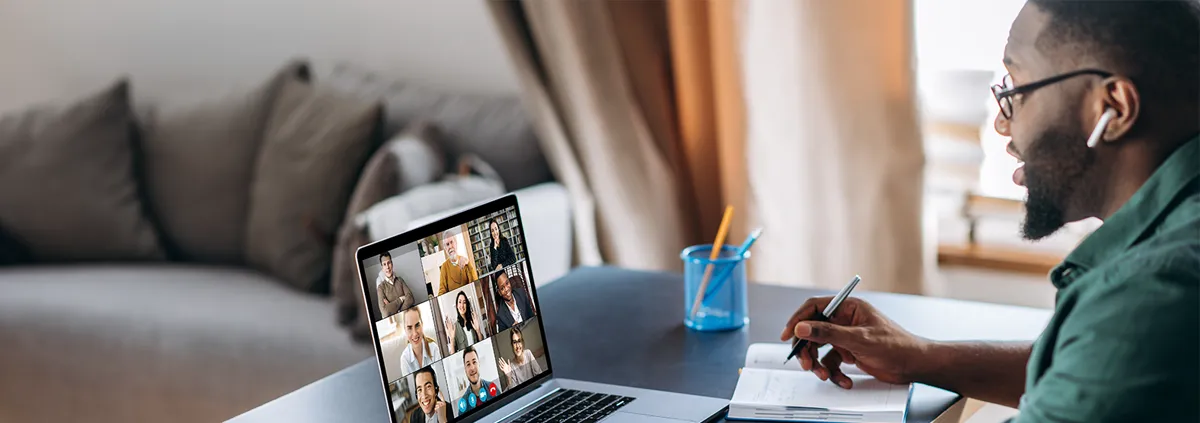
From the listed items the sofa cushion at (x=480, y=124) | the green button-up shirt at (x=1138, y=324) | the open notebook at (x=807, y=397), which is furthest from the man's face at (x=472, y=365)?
the sofa cushion at (x=480, y=124)

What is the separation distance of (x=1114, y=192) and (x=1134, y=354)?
0.74 feet

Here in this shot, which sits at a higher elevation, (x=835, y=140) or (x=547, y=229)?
(x=835, y=140)

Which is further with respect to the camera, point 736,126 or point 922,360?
point 736,126

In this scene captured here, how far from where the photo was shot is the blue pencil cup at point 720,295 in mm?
1562

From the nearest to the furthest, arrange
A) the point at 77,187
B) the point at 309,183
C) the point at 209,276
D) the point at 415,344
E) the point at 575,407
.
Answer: the point at 415,344
the point at 575,407
the point at 309,183
the point at 209,276
the point at 77,187

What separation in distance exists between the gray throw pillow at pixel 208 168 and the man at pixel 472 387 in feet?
6.69

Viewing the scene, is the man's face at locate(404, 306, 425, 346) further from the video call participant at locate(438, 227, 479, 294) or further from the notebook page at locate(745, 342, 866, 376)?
the notebook page at locate(745, 342, 866, 376)

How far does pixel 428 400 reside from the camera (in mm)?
1202

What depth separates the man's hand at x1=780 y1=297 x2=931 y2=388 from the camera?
4.32 feet

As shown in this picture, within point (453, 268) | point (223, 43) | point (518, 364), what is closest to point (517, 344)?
point (518, 364)

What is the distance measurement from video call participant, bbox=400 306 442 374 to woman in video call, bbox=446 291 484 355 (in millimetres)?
27

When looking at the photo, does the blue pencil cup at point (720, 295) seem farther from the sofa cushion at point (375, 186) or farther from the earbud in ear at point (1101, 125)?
the sofa cushion at point (375, 186)

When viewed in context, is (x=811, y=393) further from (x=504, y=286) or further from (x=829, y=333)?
(x=504, y=286)

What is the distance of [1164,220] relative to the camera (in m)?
0.98
